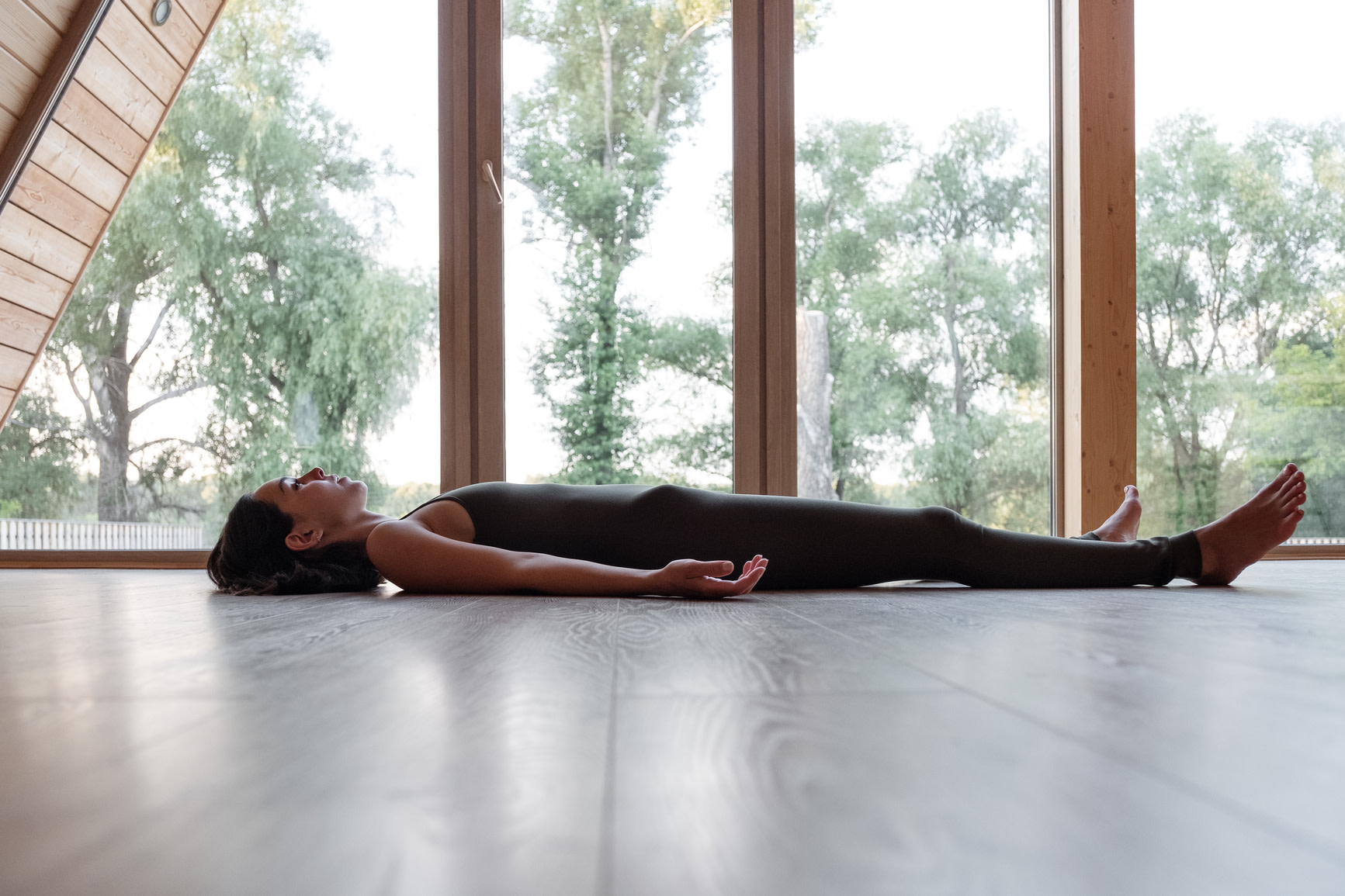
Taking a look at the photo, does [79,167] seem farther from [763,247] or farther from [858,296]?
[858,296]

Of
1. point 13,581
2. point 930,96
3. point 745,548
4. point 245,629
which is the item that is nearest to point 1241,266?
point 930,96

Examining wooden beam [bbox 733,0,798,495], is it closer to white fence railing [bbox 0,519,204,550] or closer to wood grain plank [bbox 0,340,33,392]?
white fence railing [bbox 0,519,204,550]

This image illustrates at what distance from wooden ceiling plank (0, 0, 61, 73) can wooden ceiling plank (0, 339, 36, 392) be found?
831 mm

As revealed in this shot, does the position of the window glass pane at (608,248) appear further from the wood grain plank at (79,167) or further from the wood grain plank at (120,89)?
the wood grain plank at (79,167)

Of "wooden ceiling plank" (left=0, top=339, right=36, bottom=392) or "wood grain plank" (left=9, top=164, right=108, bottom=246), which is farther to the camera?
"wooden ceiling plank" (left=0, top=339, right=36, bottom=392)

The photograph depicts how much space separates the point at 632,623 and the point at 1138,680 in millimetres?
594

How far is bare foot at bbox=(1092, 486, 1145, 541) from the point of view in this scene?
2076mm

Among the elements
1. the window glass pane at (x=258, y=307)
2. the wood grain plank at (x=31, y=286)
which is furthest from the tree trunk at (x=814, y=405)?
the wood grain plank at (x=31, y=286)

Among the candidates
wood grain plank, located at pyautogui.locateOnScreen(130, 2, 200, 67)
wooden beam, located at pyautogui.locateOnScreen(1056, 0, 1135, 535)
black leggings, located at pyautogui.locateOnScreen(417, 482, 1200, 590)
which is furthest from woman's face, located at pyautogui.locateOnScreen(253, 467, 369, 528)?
wooden beam, located at pyautogui.locateOnScreen(1056, 0, 1135, 535)

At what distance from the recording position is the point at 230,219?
9.30 ft

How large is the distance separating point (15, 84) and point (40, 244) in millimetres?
484

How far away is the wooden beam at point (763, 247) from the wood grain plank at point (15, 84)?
6.31 feet

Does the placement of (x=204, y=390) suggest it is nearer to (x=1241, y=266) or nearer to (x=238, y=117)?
(x=238, y=117)

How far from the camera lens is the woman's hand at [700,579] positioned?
1.43m
